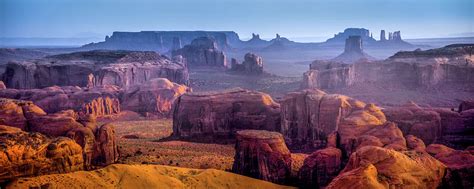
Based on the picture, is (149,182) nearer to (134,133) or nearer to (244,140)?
(244,140)

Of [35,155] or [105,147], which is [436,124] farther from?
[35,155]

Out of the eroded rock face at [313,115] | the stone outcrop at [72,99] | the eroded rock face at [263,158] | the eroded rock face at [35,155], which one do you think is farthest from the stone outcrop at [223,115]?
the eroded rock face at [35,155]

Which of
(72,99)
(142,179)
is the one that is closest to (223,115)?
(142,179)

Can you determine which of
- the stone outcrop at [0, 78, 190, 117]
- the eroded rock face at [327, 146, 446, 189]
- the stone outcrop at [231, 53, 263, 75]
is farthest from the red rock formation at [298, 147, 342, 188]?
the stone outcrop at [231, 53, 263, 75]

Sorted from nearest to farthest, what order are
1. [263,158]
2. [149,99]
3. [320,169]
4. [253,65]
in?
1. [320,169]
2. [263,158]
3. [149,99]
4. [253,65]

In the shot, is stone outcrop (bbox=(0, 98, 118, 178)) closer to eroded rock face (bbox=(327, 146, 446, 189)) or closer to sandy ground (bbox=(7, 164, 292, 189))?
sandy ground (bbox=(7, 164, 292, 189))

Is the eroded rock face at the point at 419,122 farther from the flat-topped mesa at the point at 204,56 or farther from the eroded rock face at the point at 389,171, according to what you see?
the flat-topped mesa at the point at 204,56
